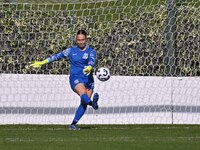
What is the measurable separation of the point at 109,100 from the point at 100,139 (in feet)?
14.9

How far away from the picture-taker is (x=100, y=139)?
10711 mm

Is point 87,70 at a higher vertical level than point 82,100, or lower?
higher

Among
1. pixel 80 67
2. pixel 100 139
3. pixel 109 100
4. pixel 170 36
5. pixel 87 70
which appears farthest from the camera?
pixel 170 36

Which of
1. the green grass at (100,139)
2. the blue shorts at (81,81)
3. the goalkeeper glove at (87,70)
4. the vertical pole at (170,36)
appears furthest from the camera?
the vertical pole at (170,36)

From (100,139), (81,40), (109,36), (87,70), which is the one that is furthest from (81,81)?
(109,36)

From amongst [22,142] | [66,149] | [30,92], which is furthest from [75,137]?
[30,92]

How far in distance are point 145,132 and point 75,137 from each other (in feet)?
5.55

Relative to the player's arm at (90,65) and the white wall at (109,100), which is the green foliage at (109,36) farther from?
the player's arm at (90,65)

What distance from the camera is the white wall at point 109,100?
15.1 meters

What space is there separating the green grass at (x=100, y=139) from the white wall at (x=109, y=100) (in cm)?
151

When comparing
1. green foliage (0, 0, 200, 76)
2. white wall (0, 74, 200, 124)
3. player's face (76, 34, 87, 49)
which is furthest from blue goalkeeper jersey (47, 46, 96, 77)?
green foliage (0, 0, 200, 76)

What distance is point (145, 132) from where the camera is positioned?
485 inches

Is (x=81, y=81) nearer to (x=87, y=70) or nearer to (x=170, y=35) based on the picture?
(x=87, y=70)

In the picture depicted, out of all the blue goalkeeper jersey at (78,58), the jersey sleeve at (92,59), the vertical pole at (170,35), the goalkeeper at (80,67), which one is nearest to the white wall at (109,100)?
the vertical pole at (170,35)
